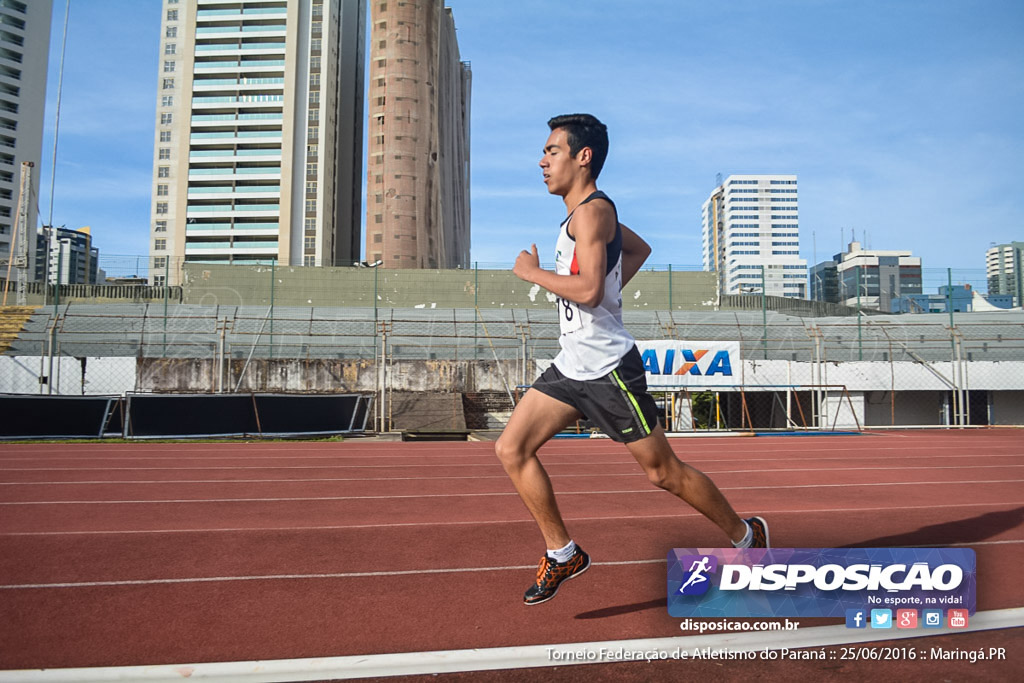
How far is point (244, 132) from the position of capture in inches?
2928

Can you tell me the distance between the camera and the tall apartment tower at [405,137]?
50.8 meters

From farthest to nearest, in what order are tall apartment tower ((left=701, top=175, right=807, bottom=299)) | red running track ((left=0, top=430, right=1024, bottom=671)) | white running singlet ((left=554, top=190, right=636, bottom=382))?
tall apartment tower ((left=701, top=175, right=807, bottom=299)), white running singlet ((left=554, top=190, right=636, bottom=382)), red running track ((left=0, top=430, right=1024, bottom=671))

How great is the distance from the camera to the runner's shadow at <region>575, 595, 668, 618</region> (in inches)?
115

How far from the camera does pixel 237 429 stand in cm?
1402

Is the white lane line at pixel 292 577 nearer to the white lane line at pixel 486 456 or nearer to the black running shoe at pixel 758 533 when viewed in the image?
the black running shoe at pixel 758 533

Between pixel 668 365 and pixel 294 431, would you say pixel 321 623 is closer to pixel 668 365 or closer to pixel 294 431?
pixel 294 431

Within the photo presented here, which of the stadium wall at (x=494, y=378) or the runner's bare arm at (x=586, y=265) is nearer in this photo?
the runner's bare arm at (x=586, y=265)

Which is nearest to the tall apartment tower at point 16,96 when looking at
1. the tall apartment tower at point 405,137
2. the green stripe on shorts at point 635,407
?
the tall apartment tower at point 405,137

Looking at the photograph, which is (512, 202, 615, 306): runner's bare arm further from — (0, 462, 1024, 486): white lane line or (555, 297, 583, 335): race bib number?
(0, 462, 1024, 486): white lane line

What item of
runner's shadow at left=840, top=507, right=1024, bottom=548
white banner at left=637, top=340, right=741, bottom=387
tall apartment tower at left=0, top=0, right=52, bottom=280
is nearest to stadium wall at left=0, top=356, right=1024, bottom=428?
white banner at left=637, top=340, right=741, bottom=387

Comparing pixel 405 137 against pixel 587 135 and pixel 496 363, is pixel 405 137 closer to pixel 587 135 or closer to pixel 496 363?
pixel 496 363

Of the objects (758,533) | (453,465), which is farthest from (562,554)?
(453,465)

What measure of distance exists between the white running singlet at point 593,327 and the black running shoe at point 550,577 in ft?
2.43

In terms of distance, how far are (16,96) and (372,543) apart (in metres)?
96.7
